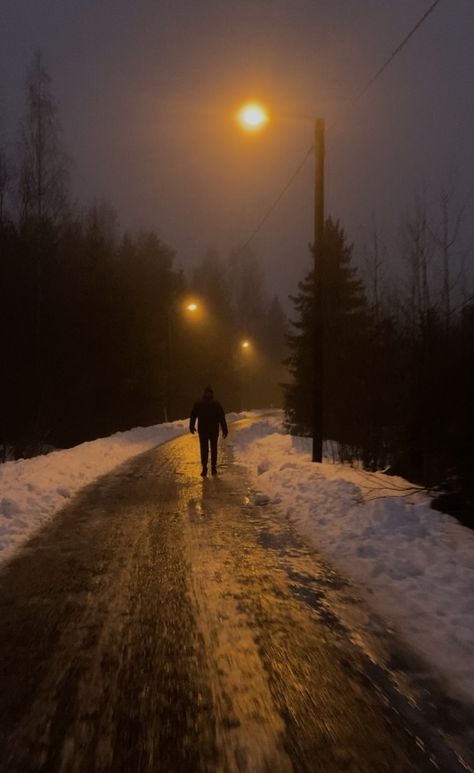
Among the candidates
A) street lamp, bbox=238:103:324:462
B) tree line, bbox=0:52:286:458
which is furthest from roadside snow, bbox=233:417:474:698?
tree line, bbox=0:52:286:458

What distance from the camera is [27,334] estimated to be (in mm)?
25109

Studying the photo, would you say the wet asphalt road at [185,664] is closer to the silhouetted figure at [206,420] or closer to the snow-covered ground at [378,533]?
the snow-covered ground at [378,533]

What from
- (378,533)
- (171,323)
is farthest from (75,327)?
(378,533)

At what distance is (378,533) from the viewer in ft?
22.5

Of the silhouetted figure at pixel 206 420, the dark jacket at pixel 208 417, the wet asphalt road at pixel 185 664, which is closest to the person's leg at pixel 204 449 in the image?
the silhouetted figure at pixel 206 420

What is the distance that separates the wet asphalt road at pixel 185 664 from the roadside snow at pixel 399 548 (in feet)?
1.45

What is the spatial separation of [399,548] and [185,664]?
10.8 feet

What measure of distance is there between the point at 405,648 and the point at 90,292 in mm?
30806

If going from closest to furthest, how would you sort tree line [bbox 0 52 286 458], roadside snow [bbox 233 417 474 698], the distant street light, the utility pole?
roadside snow [bbox 233 417 474 698] < the utility pole < tree line [bbox 0 52 286 458] < the distant street light

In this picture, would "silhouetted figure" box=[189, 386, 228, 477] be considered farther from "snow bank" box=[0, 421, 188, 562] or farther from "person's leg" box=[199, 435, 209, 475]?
"snow bank" box=[0, 421, 188, 562]

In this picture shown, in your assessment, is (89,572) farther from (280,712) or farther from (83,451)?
(83,451)

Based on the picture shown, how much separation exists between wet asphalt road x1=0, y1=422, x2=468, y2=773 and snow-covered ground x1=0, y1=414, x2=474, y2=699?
454 millimetres

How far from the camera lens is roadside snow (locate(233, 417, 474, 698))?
165 inches

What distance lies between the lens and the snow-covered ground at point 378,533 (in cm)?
432
